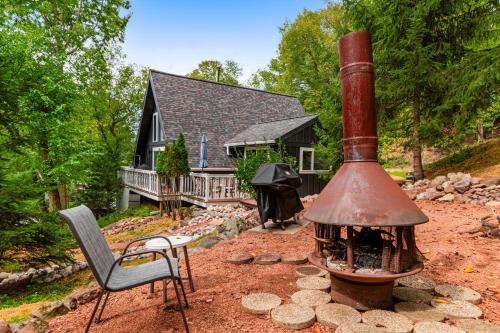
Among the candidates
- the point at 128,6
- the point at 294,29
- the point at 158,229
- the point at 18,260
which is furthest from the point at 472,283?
the point at 294,29

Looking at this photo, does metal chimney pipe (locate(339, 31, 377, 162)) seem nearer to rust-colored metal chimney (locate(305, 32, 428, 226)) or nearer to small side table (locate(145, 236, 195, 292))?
rust-colored metal chimney (locate(305, 32, 428, 226))

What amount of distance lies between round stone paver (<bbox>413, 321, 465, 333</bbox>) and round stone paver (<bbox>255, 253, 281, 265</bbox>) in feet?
6.46

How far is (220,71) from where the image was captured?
34406 millimetres

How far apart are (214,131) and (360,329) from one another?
47.2ft

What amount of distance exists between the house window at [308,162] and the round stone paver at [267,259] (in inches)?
368

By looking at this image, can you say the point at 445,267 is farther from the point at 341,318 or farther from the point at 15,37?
the point at 15,37

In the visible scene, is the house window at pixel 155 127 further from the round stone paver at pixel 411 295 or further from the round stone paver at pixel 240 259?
the round stone paver at pixel 411 295

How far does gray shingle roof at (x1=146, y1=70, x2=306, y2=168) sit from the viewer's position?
1495 cm

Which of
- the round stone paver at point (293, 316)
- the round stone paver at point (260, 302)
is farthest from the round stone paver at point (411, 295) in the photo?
the round stone paver at point (260, 302)

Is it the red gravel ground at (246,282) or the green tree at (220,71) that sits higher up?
the green tree at (220,71)

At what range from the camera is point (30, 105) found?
36.9ft

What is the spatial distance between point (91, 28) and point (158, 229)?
12.8 meters

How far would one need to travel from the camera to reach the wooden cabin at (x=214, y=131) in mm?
12453

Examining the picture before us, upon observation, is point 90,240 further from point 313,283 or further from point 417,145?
point 417,145
